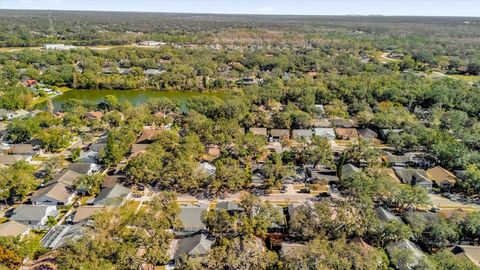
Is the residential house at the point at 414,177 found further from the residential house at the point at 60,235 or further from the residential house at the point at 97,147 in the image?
the residential house at the point at 97,147

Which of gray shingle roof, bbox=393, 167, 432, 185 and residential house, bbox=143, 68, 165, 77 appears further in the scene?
residential house, bbox=143, 68, 165, 77

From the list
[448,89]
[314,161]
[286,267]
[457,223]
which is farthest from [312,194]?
[448,89]

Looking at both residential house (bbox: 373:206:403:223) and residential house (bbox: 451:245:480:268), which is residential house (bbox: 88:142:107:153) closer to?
residential house (bbox: 373:206:403:223)

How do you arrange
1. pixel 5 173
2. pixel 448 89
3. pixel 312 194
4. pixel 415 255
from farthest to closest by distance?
pixel 448 89
pixel 312 194
pixel 5 173
pixel 415 255

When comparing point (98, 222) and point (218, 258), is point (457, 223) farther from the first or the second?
point (98, 222)

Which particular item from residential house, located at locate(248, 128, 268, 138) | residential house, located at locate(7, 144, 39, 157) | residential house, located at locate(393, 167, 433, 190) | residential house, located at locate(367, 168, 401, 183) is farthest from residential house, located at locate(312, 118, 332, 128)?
residential house, located at locate(7, 144, 39, 157)

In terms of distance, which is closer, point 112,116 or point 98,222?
point 98,222
